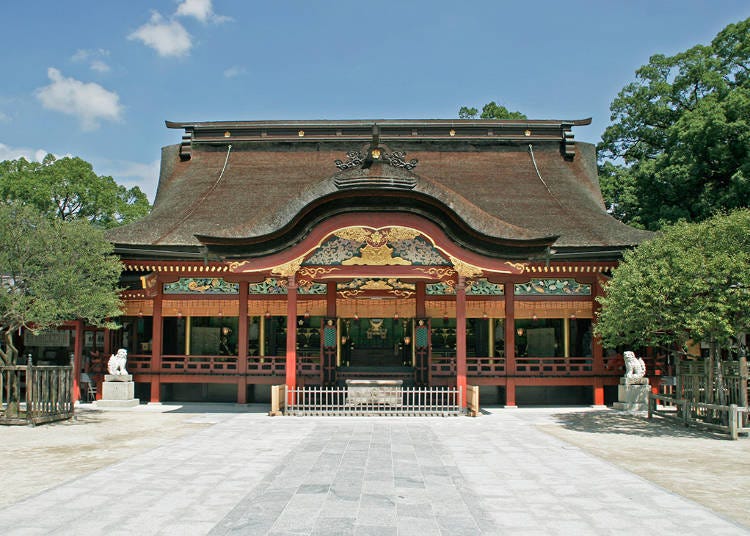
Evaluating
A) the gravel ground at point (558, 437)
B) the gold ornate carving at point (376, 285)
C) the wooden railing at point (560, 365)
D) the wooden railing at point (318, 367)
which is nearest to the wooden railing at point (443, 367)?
the wooden railing at point (318, 367)

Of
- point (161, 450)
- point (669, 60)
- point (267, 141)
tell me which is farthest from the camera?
point (669, 60)

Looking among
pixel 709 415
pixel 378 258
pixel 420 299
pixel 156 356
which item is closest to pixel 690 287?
pixel 709 415

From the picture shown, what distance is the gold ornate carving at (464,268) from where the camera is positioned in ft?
55.9

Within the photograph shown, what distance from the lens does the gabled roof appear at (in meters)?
16.6

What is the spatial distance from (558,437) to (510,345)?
5.93 metres

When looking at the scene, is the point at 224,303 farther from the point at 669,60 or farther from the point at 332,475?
the point at 669,60

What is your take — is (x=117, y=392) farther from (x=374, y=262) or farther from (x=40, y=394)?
(x=374, y=262)

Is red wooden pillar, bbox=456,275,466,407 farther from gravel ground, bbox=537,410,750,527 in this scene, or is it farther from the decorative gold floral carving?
the decorative gold floral carving

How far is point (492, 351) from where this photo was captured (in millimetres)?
21203

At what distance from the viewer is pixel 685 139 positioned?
26000 mm

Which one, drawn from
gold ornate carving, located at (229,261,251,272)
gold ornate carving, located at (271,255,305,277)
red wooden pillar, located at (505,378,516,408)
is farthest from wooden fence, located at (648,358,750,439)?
gold ornate carving, located at (229,261,251,272)

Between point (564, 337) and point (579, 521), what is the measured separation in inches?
554

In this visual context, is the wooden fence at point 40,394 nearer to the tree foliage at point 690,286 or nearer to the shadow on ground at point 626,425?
the shadow on ground at point 626,425

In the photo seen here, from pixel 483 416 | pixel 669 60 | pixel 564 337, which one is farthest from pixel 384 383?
pixel 669 60
